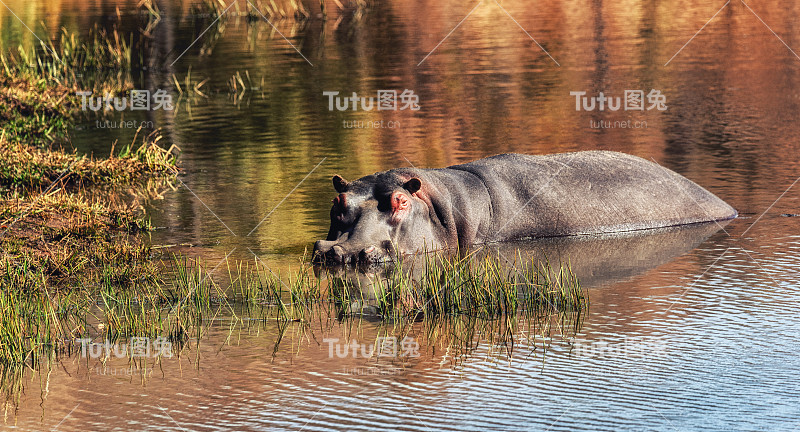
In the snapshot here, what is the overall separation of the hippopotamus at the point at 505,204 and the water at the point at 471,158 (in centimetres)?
51

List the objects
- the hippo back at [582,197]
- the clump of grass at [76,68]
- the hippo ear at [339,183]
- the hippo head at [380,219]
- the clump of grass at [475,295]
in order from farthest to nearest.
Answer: the clump of grass at [76,68] < the hippo back at [582,197] < the hippo ear at [339,183] < the hippo head at [380,219] < the clump of grass at [475,295]

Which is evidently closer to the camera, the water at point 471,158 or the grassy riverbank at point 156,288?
the water at point 471,158

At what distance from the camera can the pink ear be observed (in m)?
10.5

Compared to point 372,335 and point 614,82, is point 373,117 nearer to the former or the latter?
point 614,82

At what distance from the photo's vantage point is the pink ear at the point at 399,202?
10461 mm

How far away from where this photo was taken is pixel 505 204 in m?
11.3

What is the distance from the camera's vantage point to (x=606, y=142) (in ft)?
51.7

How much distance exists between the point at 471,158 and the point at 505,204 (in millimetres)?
3660

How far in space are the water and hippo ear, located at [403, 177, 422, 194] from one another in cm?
105

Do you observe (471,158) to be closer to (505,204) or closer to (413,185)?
(505,204)

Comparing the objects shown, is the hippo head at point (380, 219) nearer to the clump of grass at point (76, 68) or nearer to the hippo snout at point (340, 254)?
the hippo snout at point (340, 254)

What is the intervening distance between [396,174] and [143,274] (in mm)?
2244

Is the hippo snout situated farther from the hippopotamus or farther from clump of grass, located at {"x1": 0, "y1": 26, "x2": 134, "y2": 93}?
clump of grass, located at {"x1": 0, "y1": 26, "x2": 134, "y2": 93}

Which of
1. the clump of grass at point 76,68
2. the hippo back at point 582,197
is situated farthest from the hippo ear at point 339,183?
the clump of grass at point 76,68
